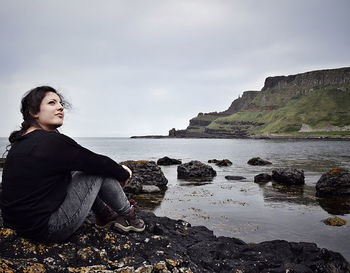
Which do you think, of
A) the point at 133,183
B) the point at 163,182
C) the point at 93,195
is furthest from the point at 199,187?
the point at 93,195

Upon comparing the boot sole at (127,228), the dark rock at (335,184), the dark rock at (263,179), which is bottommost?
the dark rock at (263,179)

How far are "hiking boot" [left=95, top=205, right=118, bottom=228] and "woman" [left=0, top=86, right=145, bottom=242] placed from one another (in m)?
0.15

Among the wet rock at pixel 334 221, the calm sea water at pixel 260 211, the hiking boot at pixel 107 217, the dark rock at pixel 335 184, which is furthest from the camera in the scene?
the dark rock at pixel 335 184

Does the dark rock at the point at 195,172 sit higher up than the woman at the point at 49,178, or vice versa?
the woman at the point at 49,178

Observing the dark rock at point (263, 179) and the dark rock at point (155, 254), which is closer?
the dark rock at point (155, 254)

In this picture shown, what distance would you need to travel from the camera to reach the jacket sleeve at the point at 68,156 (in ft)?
11.9

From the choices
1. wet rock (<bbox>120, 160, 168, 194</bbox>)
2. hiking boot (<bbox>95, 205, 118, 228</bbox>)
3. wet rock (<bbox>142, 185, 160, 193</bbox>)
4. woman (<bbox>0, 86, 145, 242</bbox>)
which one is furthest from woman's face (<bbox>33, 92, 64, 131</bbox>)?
wet rock (<bbox>120, 160, 168, 194</bbox>)

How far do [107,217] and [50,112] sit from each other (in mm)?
2133

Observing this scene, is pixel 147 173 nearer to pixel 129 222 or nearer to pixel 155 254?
pixel 129 222

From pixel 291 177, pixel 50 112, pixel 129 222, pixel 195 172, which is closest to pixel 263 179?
pixel 291 177

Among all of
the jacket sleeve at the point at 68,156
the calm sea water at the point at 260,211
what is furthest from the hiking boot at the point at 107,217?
the calm sea water at the point at 260,211

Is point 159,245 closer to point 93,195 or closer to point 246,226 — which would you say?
point 93,195

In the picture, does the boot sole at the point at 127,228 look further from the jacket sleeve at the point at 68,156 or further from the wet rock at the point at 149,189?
the wet rock at the point at 149,189

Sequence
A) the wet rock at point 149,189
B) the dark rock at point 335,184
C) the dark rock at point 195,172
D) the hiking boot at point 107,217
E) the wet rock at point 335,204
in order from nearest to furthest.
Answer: the hiking boot at point 107,217 → the wet rock at point 335,204 → the dark rock at point 335,184 → the wet rock at point 149,189 → the dark rock at point 195,172
